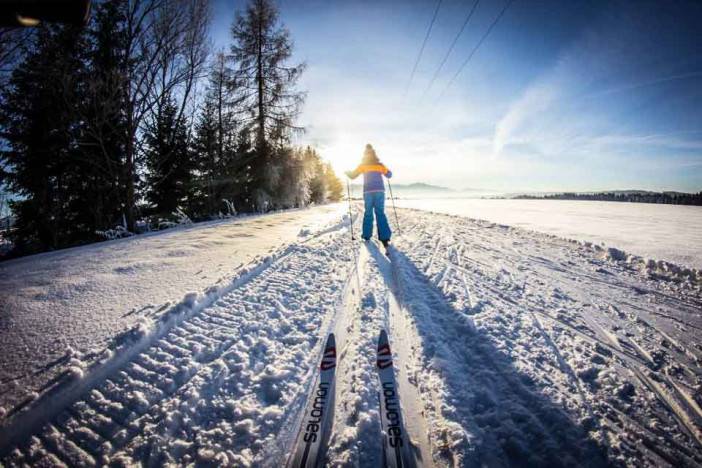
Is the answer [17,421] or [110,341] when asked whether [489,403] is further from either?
[110,341]

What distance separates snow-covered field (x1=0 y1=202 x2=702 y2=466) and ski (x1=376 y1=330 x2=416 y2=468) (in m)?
0.05

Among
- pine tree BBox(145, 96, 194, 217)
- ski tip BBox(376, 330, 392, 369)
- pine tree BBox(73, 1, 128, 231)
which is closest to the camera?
ski tip BBox(376, 330, 392, 369)

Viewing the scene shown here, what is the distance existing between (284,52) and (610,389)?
61.6ft

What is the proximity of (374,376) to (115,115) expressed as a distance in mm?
13755

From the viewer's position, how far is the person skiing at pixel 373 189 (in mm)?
6262

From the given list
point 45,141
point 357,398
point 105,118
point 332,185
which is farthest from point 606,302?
point 332,185

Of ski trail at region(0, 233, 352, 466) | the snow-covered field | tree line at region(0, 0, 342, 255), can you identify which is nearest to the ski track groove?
the snow-covered field

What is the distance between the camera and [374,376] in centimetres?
187

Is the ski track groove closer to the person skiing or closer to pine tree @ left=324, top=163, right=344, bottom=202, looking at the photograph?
the person skiing

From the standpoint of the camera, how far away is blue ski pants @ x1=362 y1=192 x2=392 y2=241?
6203 mm

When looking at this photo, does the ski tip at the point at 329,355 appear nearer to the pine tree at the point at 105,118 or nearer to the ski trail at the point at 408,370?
the ski trail at the point at 408,370

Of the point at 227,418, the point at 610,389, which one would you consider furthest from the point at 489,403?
the point at 227,418

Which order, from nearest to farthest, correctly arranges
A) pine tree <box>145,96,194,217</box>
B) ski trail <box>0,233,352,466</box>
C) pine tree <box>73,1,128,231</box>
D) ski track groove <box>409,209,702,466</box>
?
ski trail <box>0,233,352,466</box>, ski track groove <box>409,209,702,466</box>, pine tree <box>73,1,128,231</box>, pine tree <box>145,96,194,217</box>

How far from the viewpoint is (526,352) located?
213cm
